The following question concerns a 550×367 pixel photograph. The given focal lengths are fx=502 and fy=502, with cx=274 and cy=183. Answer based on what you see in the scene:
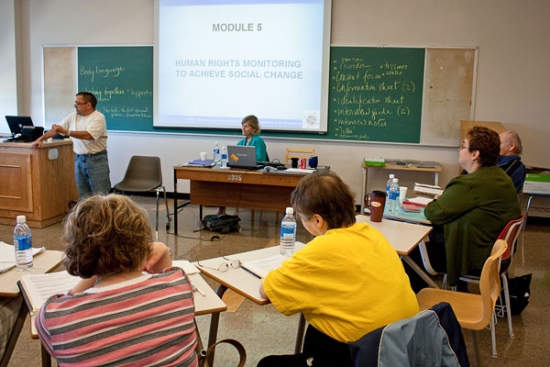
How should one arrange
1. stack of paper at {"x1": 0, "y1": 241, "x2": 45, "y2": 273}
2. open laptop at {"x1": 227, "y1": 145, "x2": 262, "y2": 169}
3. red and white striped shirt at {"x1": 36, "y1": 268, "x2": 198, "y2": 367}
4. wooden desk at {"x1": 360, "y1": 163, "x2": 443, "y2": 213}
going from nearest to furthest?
1. red and white striped shirt at {"x1": 36, "y1": 268, "x2": 198, "y2": 367}
2. stack of paper at {"x1": 0, "y1": 241, "x2": 45, "y2": 273}
3. open laptop at {"x1": 227, "y1": 145, "x2": 262, "y2": 169}
4. wooden desk at {"x1": 360, "y1": 163, "x2": 443, "y2": 213}

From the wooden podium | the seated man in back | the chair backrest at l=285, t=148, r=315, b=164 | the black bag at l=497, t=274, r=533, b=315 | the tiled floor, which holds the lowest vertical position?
the tiled floor

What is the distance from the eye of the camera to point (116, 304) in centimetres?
125

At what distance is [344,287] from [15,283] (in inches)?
48.4

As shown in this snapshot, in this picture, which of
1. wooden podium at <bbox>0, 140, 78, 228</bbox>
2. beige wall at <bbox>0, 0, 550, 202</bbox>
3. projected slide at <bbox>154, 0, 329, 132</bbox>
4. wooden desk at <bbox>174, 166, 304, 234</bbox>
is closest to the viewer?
wooden desk at <bbox>174, 166, 304, 234</bbox>

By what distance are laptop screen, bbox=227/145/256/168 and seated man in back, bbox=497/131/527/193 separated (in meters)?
2.21

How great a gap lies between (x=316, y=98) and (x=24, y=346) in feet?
14.3

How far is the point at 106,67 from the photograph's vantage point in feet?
22.3

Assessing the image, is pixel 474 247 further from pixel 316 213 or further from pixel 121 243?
pixel 121 243

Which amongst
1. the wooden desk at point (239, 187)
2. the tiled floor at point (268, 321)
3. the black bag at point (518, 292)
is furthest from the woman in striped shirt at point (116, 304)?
the wooden desk at point (239, 187)

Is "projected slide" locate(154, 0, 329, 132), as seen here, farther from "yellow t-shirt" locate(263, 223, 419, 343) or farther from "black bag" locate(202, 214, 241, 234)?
"yellow t-shirt" locate(263, 223, 419, 343)

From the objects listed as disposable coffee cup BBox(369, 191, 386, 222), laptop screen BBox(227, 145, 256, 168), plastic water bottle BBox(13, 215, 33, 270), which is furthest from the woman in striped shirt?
laptop screen BBox(227, 145, 256, 168)

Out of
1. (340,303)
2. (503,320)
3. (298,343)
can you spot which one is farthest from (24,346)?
(503,320)

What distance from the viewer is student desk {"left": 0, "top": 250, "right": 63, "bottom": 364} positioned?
1.82m

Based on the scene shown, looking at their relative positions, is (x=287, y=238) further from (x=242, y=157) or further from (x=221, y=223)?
(x=221, y=223)
